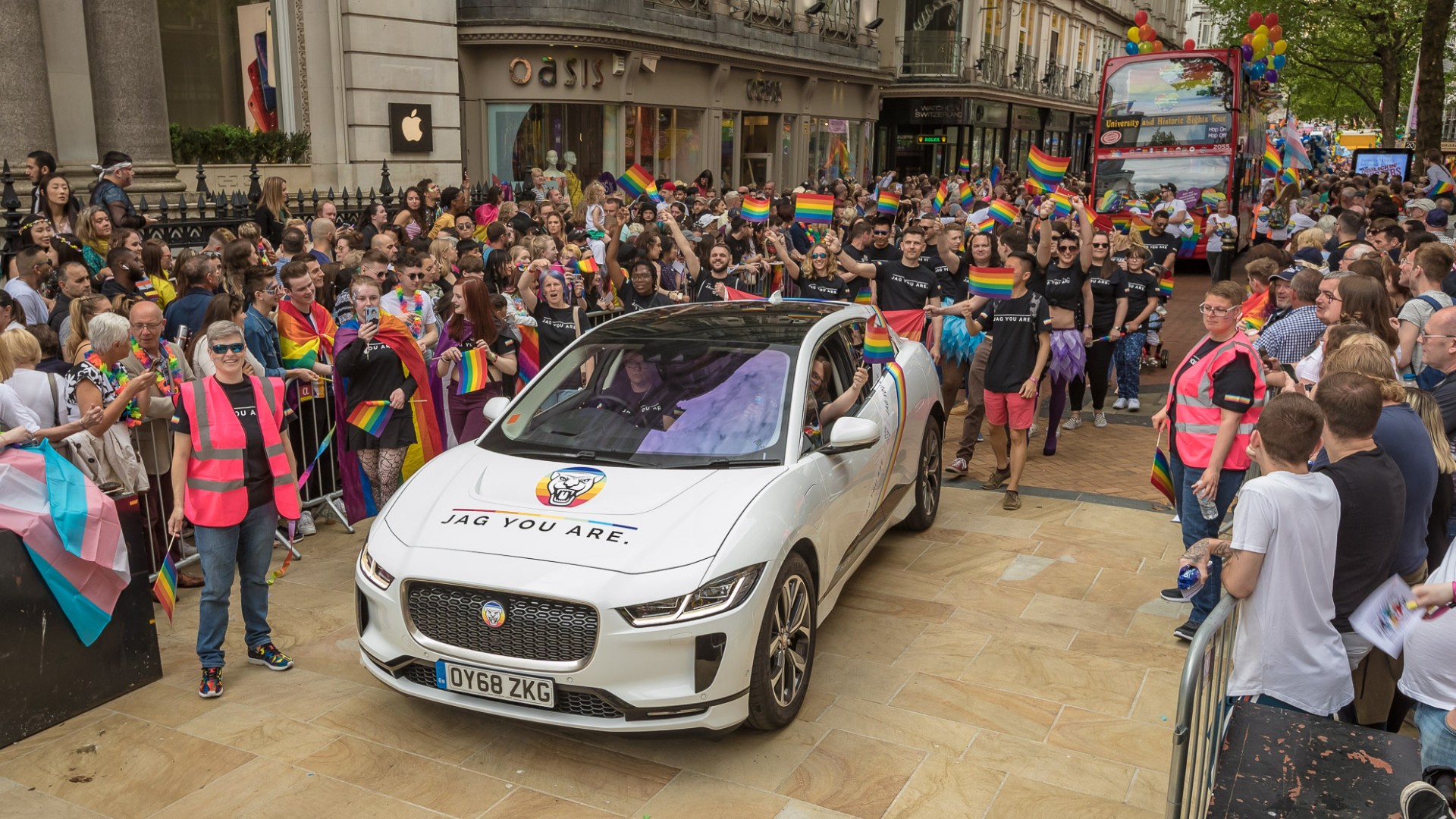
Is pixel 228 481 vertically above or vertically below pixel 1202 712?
above

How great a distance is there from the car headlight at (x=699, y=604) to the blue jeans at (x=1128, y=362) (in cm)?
784

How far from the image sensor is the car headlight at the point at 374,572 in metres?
4.71

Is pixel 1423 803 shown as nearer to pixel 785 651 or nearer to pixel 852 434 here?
pixel 785 651

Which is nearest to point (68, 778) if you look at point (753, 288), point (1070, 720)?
point (1070, 720)

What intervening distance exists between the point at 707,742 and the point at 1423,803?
113 inches

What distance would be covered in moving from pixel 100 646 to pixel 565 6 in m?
17.9

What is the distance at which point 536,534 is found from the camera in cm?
463

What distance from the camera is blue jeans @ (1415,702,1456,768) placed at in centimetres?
332

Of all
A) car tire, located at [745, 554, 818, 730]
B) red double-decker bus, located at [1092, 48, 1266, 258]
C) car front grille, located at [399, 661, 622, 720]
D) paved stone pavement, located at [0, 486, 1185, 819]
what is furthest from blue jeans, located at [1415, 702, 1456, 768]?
red double-decker bus, located at [1092, 48, 1266, 258]

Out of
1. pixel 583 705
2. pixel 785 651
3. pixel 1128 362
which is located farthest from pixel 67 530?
pixel 1128 362

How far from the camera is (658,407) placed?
219 inches

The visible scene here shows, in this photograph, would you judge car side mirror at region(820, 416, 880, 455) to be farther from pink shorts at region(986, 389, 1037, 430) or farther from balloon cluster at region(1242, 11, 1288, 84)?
balloon cluster at region(1242, 11, 1288, 84)

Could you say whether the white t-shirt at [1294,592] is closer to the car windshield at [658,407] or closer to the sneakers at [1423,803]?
the sneakers at [1423,803]

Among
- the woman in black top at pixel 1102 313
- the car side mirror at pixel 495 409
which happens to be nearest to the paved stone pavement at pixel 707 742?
the car side mirror at pixel 495 409
